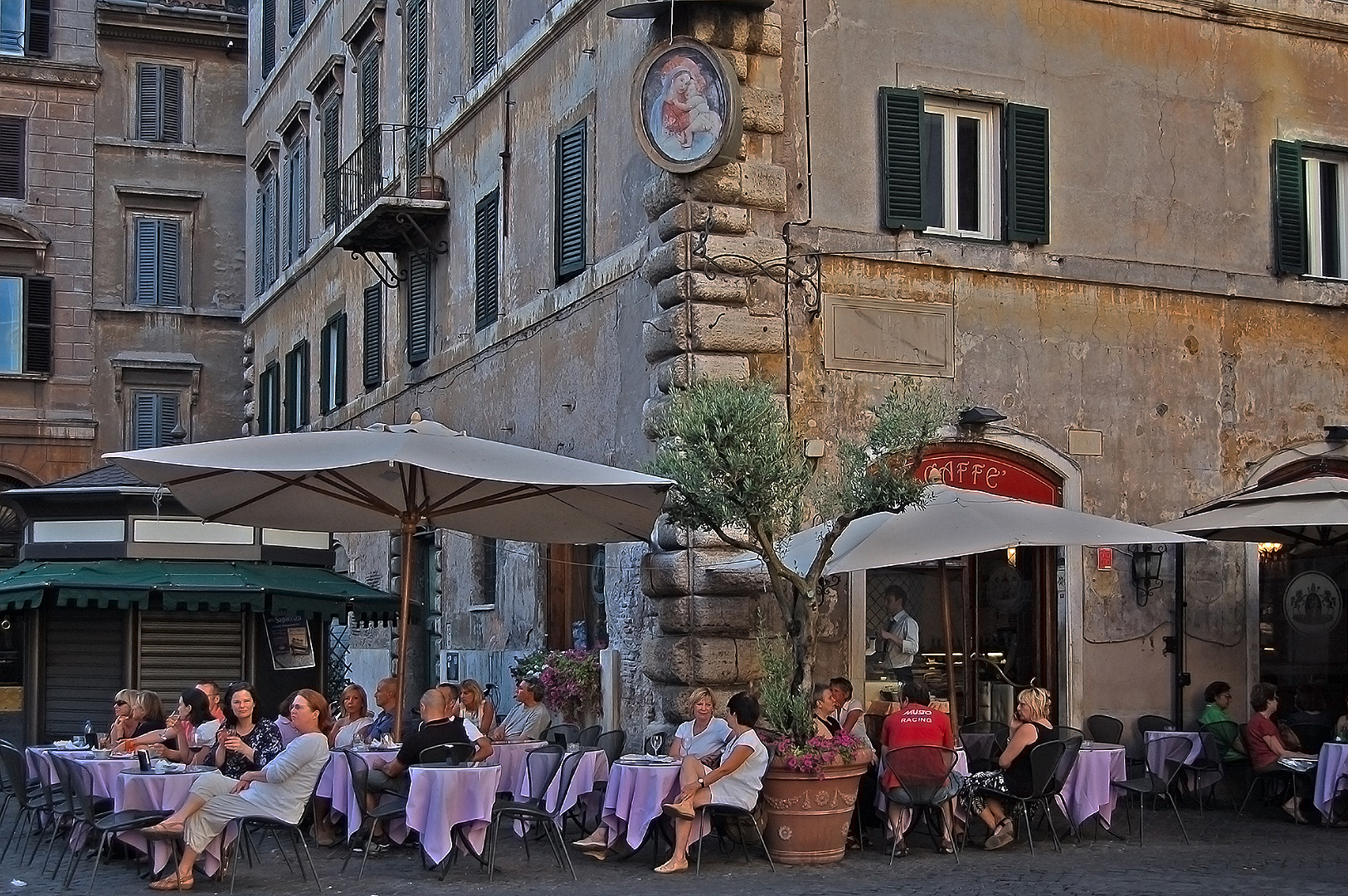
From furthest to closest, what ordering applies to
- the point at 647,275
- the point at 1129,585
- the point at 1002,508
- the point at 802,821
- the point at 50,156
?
the point at 50,156 < the point at 1129,585 < the point at 647,275 < the point at 1002,508 < the point at 802,821

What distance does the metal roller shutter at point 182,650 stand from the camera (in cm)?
1655

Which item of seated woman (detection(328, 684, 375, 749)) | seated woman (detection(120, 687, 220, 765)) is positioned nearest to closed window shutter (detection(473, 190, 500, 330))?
seated woman (detection(328, 684, 375, 749))

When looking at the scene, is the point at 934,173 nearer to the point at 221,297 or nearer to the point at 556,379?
the point at 556,379

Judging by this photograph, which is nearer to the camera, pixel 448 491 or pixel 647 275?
pixel 448 491

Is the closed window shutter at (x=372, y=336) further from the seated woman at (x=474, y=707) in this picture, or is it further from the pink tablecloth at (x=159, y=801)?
the pink tablecloth at (x=159, y=801)

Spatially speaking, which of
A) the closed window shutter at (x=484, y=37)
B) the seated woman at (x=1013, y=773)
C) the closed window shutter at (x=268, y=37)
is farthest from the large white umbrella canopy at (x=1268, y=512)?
the closed window shutter at (x=268, y=37)

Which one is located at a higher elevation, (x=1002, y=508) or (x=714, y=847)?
(x=1002, y=508)

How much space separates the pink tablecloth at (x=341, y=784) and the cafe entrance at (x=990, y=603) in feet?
14.9

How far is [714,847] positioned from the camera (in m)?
12.7

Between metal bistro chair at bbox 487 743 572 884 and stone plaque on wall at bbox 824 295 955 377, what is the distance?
3.92m

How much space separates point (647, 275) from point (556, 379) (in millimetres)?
2582

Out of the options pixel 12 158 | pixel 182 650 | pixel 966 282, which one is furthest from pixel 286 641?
pixel 12 158

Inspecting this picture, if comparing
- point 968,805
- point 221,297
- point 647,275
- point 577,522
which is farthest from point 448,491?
point 221,297

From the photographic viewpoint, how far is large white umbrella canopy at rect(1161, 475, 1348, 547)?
46.5 ft
